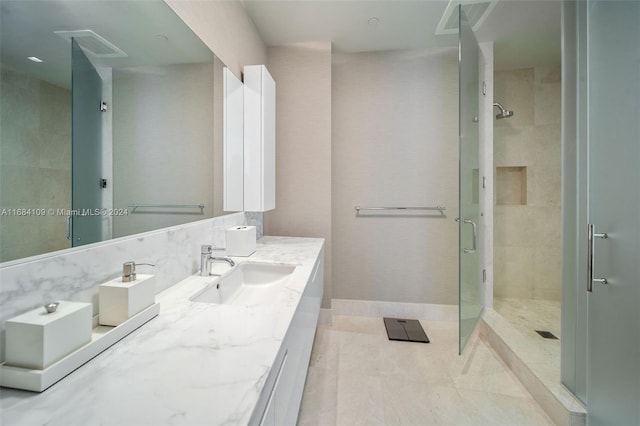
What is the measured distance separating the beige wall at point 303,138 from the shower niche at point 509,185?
75.8 inches

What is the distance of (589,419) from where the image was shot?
1.25 m

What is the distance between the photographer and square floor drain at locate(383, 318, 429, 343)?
2.23 m

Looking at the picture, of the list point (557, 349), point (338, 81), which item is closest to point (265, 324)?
point (557, 349)

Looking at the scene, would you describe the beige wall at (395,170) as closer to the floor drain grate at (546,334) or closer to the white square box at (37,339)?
the floor drain grate at (546,334)

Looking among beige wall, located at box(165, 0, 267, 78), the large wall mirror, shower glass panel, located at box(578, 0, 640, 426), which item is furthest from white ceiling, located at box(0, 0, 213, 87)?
shower glass panel, located at box(578, 0, 640, 426)

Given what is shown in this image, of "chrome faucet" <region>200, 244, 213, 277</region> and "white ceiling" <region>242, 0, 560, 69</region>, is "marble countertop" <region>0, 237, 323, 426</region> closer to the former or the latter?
"chrome faucet" <region>200, 244, 213, 277</region>

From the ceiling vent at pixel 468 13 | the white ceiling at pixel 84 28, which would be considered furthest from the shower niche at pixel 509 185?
the white ceiling at pixel 84 28

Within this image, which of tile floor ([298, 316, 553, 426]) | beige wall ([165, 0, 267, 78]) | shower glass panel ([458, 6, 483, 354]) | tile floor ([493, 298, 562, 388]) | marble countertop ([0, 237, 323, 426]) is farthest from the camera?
shower glass panel ([458, 6, 483, 354])

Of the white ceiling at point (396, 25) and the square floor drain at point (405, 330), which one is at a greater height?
the white ceiling at point (396, 25)

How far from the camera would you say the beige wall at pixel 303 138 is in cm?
241

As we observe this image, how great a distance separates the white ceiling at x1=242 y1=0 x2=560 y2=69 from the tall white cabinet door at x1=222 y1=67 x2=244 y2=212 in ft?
2.38

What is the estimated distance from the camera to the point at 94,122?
756 millimetres

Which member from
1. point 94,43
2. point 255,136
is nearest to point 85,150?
point 94,43

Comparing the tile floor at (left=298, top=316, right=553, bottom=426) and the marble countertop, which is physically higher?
the marble countertop
